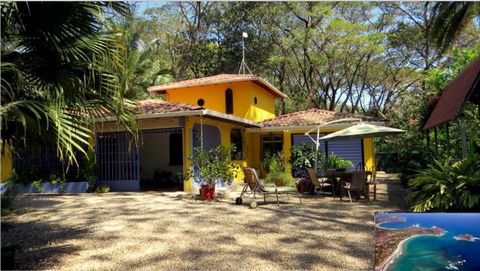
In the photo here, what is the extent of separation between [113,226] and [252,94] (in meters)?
12.7

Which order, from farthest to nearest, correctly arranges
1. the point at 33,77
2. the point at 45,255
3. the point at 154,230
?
the point at 154,230 < the point at 45,255 < the point at 33,77

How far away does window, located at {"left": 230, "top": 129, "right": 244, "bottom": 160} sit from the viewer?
1788 cm

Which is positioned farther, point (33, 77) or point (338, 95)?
point (338, 95)

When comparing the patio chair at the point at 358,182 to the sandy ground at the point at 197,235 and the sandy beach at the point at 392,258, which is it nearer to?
the sandy ground at the point at 197,235

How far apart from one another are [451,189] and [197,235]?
445 centimetres

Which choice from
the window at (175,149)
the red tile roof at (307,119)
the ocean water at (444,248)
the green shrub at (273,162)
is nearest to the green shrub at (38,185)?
the window at (175,149)

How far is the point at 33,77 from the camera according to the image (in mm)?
4926

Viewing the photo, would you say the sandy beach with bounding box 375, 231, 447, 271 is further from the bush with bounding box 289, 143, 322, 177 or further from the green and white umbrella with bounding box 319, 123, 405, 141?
the bush with bounding box 289, 143, 322, 177

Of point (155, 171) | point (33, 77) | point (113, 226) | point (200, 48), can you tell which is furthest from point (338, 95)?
point (33, 77)

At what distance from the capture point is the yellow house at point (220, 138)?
14766 millimetres

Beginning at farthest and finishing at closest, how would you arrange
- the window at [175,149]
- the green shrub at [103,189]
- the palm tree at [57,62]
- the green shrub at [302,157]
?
the window at [175,149] < the green shrub at [302,157] < the green shrub at [103,189] < the palm tree at [57,62]

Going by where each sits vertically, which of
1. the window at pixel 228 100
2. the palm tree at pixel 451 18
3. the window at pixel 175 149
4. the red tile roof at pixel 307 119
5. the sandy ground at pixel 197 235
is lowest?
the sandy ground at pixel 197 235

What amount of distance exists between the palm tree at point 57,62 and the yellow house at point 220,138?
365 inches

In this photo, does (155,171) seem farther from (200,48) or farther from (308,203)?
(200,48)
